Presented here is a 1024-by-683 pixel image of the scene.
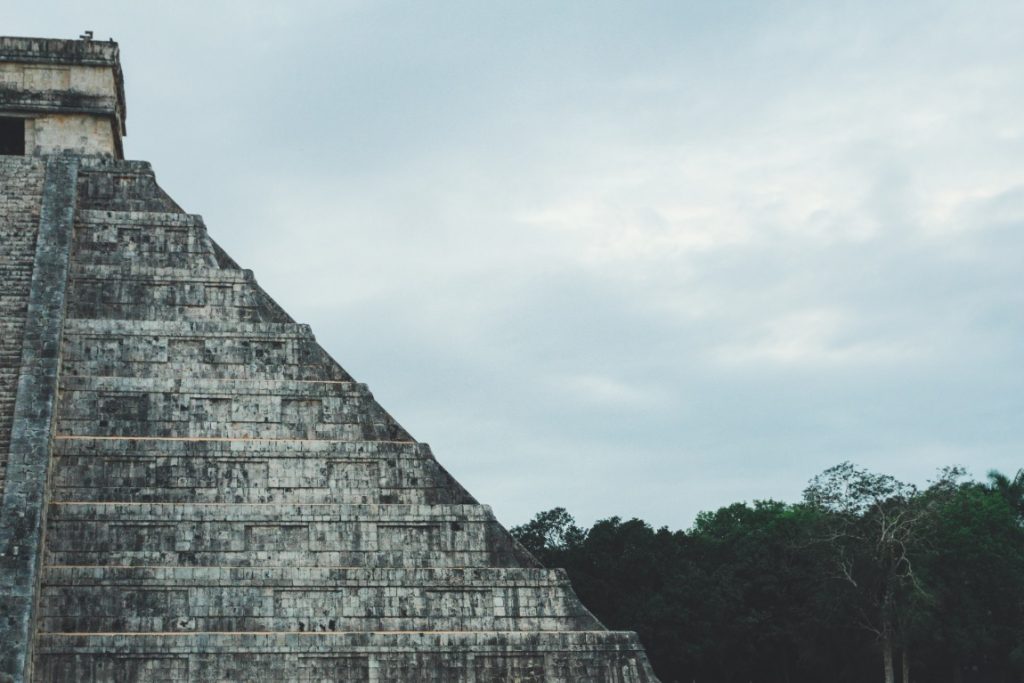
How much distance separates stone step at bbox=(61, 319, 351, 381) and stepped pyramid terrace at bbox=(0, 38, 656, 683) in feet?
0.10

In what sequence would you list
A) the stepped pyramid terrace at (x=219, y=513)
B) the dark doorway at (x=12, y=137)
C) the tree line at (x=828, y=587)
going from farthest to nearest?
the tree line at (x=828, y=587), the dark doorway at (x=12, y=137), the stepped pyramid terrace at (x=219, y=513)

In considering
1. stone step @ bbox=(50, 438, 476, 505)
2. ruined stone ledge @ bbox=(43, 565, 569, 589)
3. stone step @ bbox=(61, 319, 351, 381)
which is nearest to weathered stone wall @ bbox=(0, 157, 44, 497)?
stone step @ bbox=(61, 319, 351, 381)

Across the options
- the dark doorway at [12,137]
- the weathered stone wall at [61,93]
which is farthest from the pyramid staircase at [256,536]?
the dark doorway at [12,137]

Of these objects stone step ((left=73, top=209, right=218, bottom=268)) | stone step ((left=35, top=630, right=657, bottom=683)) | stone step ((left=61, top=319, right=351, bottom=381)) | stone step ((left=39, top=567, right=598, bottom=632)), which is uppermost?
stone step ((left=73, top=209, right=218, bottom=268))

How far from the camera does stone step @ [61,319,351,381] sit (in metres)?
21.3

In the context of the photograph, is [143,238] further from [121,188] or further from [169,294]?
[121,188]

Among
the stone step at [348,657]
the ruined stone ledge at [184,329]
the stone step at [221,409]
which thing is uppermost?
the ruined stone ledge at [184,329]

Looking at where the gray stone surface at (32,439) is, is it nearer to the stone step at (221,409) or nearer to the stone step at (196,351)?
the stone step at (196,351)

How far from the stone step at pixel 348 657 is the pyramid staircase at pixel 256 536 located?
0.09 ft

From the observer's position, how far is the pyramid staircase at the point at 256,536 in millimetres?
19000

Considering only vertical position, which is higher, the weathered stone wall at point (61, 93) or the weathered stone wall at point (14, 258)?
the weathered stone wall at point (61, 93)

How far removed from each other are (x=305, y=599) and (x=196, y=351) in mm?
4540

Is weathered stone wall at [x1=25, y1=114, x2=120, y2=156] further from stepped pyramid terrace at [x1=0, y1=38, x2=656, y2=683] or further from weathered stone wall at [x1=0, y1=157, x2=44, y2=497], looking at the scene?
stepped pyramid terrace at [x1=0, y1=38, x2=656, y2=683]

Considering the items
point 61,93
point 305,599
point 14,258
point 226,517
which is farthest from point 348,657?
point 61,93
